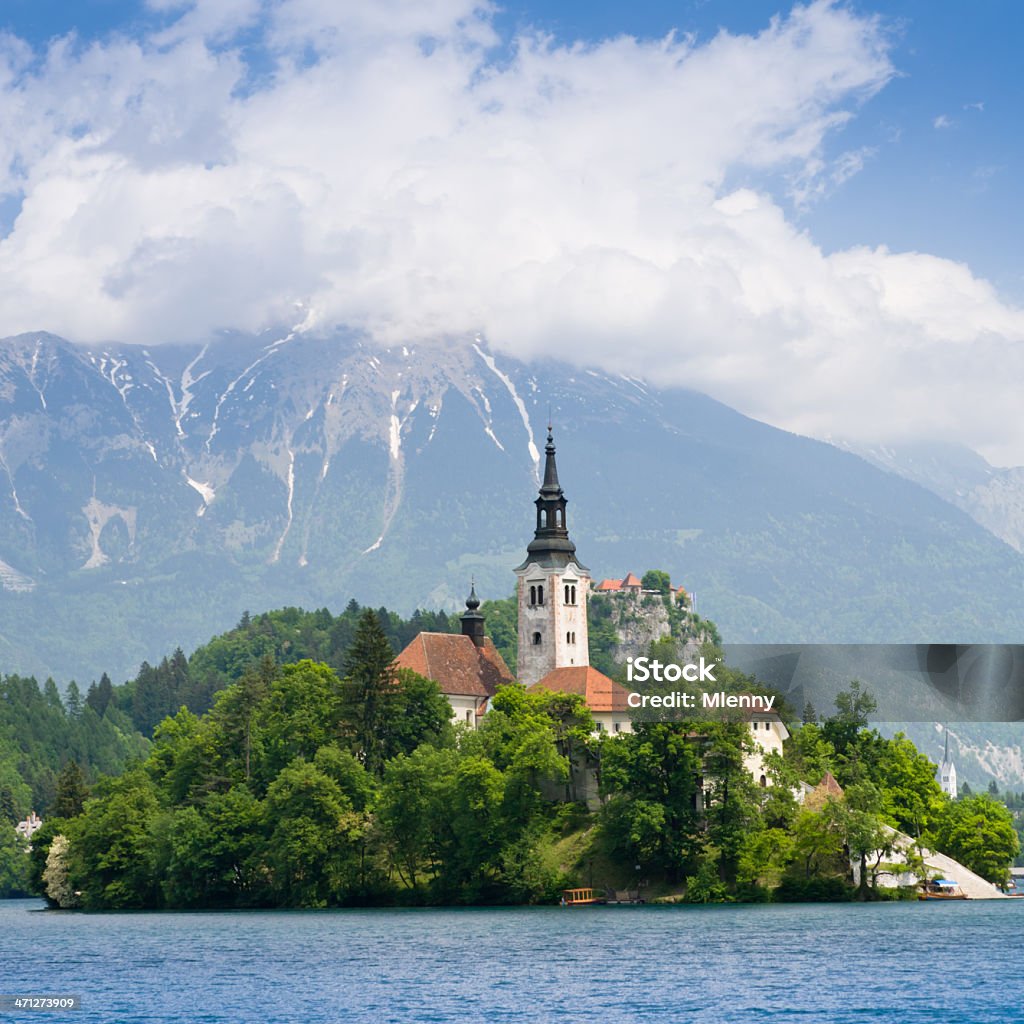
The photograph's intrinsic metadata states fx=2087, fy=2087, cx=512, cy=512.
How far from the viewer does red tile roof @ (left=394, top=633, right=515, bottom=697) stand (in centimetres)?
15388

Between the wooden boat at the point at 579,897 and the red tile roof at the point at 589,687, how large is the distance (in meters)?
26.4

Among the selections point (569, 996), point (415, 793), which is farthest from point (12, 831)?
point (569, 996)

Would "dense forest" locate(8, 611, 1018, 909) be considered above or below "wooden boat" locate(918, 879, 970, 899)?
above

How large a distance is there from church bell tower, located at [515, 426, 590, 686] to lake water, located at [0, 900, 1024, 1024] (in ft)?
174

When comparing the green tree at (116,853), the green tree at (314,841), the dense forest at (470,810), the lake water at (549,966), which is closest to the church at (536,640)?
the dense forest at (470,810)

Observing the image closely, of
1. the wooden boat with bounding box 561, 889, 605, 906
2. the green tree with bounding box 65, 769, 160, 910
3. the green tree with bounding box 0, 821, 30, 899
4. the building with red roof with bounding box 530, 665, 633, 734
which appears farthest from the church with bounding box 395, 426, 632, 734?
the green tree with bounding box 0, 821, 30, 899

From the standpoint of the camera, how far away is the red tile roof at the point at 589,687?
463ft

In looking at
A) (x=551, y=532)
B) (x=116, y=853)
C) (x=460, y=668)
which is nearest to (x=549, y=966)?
(x=116, y=853)

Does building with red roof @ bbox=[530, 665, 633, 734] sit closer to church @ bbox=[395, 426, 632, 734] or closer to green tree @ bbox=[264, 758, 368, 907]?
church @ bbox=[395, 426, 632, 734]

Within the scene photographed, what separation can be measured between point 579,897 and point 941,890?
20710 mm

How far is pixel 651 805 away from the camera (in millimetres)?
111250

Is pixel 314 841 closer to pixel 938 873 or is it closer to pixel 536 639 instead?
pixel 938 873

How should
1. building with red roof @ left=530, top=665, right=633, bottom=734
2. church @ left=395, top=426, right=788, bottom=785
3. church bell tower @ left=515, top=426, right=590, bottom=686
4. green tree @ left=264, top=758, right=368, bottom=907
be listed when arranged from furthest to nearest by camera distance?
church bell tower @ left=515, top=426, right=590, bottom=686
church @ left=395, top=426, right=788, bottom=785
building with red roof @ left=530, top=665, right=633, bottom=734
green tree @ left=264, top=758, right=368, bottom=907

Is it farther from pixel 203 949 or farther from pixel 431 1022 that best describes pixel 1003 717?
pixel 431 1022
